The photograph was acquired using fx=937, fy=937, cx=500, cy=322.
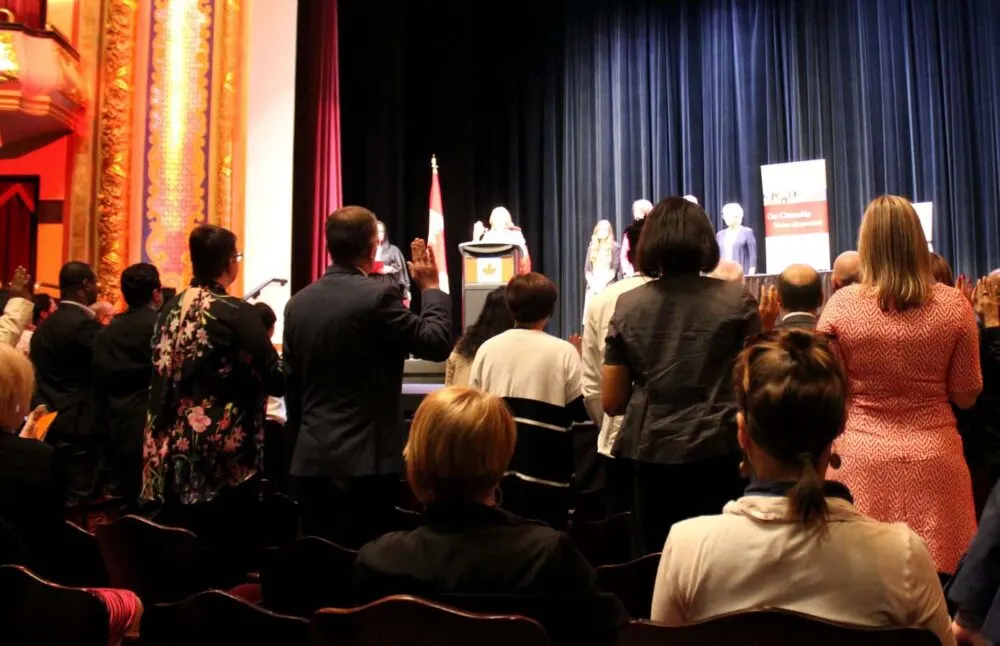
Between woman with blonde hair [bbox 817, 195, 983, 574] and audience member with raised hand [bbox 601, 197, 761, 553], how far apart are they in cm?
33

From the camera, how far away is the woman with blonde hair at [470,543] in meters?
1.39

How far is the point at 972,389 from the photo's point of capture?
7.30 ft

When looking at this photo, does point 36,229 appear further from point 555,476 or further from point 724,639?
point 724,639

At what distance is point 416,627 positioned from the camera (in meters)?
1.27

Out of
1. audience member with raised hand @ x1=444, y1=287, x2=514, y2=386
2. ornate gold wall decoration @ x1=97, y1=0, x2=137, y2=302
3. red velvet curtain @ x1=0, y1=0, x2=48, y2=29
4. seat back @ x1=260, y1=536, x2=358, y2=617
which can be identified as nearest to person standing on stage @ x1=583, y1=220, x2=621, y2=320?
ornate gold wall decoration @ x1=97, y1=0, x2=137, y2=302

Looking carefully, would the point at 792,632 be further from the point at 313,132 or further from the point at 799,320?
the point at 313,132

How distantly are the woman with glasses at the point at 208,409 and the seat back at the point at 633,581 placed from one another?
1.16 meters

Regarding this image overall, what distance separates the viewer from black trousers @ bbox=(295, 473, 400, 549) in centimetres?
251

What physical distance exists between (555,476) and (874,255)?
1.13 metres

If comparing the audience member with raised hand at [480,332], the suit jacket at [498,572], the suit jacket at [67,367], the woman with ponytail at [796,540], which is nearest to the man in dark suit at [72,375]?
the suit jacket at [67,367]

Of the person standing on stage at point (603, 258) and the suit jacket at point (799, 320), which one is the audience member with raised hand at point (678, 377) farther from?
the person standing on stage at point (603, 258)

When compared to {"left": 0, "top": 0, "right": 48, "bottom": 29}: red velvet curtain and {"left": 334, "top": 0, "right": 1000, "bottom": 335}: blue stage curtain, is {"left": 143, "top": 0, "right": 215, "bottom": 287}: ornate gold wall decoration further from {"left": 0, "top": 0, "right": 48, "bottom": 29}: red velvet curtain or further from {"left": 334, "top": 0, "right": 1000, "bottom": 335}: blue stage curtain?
{"left": 334, "top": 0, "right": 1000, "bottom": 335}: blue stage curtain

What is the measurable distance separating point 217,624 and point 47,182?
841 centimetres

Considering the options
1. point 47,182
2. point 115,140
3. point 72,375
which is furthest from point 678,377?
point 47,182
